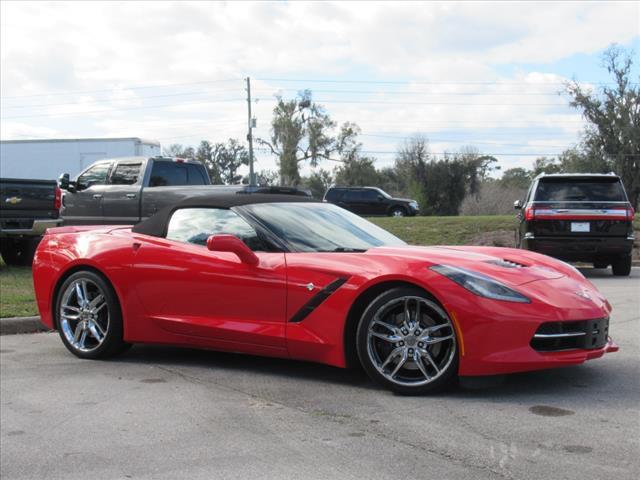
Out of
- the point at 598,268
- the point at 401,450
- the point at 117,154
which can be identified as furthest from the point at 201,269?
the point at 117,154

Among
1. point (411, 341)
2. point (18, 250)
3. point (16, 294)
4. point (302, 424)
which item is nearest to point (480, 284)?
point (411, 341)

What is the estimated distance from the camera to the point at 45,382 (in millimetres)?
5586

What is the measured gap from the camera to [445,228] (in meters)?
18.8

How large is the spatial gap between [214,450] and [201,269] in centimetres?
190

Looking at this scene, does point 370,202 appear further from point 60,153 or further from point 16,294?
point 16,294

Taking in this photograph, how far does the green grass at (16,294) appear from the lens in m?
8.20

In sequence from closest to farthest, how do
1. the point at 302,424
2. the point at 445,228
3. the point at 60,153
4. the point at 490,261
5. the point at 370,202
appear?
the point at 302,424
the point at 490,261
the point at 445,228
the point at 60,153
the point at 370,202

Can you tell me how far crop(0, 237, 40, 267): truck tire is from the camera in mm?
13367

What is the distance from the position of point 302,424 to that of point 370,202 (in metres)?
31.7

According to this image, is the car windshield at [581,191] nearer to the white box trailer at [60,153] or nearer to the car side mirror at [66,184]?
the car side mirror at [66,184]

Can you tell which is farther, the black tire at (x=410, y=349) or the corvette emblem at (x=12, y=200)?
the corvette emblem at (x=12, y=200)

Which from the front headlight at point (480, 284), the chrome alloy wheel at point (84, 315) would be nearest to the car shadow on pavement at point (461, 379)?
the chrome alloy wheel at point (84, 315)

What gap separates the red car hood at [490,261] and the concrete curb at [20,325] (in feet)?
14.0

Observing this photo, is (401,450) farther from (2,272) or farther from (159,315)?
(2,272)
